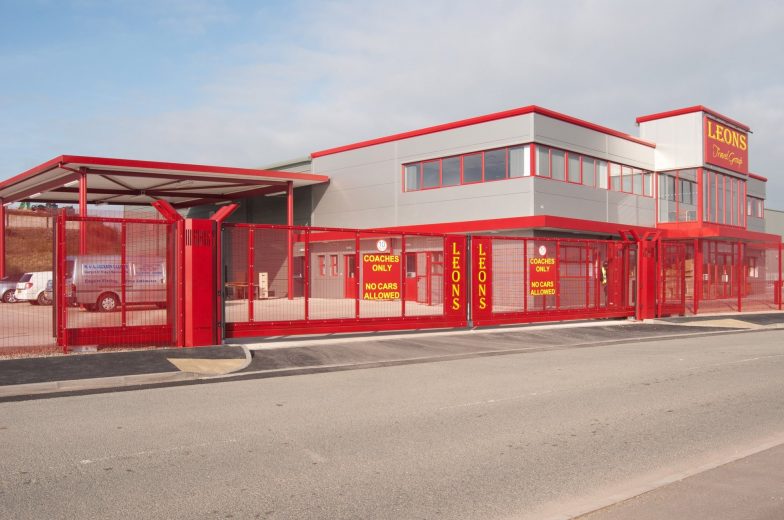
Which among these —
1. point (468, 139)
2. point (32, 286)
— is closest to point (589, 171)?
point (468, 139)

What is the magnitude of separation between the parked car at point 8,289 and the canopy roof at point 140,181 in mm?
5174

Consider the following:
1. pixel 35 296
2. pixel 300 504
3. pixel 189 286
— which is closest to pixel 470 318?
pixel 189 286

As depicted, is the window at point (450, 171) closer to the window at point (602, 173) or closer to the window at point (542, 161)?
the window at point (542, 161)

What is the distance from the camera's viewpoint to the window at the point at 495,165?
98.8 ft

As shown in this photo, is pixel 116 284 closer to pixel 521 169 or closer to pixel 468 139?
pixel 521 169

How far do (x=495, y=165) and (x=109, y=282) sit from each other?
20.5m

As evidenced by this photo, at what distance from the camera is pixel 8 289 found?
29.4 meters

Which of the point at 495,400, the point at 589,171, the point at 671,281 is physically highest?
the point at 589,171

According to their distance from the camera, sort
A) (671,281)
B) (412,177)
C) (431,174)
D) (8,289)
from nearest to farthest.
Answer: (671,281) → (8,289) → (431,174) → (412,177)

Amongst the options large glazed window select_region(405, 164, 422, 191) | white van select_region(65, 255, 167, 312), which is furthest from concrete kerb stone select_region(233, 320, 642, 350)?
large glazed window select_region(405, 164, 422, 191)

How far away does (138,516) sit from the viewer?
470 cm

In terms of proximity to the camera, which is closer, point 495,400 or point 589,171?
point 495,400

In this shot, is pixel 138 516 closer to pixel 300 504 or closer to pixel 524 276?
pixel 300 504

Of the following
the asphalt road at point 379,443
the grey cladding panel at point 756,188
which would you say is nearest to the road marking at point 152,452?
the asphalt road at point 379,443
